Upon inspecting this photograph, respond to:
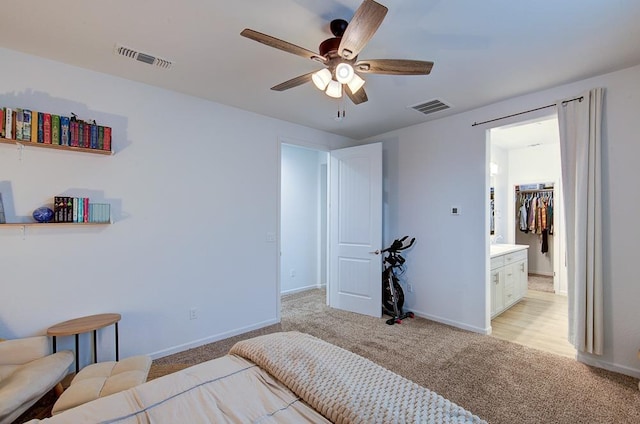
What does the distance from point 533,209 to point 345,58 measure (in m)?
5.98

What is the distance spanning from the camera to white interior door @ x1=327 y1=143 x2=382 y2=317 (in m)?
4.08

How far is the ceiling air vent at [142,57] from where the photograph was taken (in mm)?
2232

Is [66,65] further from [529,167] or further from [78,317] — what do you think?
[529,167]

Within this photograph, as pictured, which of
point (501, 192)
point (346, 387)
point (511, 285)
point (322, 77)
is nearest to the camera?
point (346, 387)

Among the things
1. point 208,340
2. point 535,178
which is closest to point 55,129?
point 208,340

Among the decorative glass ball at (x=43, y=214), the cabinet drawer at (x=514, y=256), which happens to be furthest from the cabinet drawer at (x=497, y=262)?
the decorative glass ball at (x=43, y=214)

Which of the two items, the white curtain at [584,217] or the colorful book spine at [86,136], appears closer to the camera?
the colorful book spine at [86,136]

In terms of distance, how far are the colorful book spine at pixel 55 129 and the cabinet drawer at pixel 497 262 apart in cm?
469

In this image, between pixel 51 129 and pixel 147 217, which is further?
pixel 147 217

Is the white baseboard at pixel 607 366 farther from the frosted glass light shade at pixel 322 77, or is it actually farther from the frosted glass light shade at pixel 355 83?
the frosted glass light shade at pixel 322 77

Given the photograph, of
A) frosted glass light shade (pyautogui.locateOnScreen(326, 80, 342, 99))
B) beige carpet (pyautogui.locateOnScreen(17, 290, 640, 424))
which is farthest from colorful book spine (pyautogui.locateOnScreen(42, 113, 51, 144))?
frosted glass light shade (pyautogui.locateOnScreen(326, 80, 342, 99))

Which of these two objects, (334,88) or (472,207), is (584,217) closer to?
(472,207)

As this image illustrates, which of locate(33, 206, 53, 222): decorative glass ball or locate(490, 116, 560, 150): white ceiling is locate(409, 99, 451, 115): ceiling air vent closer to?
locate(490, 116, 560, 150): white ceiling

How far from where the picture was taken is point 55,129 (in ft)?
7.50
